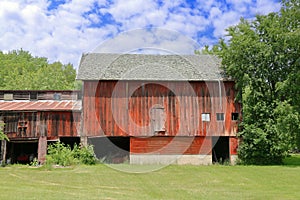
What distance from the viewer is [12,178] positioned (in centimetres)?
1756

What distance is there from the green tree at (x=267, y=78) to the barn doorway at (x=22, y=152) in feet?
56.0

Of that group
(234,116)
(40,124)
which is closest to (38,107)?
(40,124)

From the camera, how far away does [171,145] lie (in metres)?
25.4

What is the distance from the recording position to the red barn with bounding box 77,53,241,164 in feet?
81.7

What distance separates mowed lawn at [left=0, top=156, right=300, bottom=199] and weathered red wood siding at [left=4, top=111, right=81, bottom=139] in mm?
3662

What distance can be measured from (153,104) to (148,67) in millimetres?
3099

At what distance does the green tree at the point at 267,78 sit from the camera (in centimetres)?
2407

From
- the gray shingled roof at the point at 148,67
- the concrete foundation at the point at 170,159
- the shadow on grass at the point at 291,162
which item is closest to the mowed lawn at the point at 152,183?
the concrete foundation at the point at 170,159

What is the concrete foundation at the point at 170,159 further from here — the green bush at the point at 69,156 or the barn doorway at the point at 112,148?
the green bush at the point at 69,156

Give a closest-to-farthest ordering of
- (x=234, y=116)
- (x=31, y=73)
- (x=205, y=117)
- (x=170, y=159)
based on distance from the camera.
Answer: (x=170, y=159) → (x=205, y=117) → (x=234, y=116) → (x=31, y=73)

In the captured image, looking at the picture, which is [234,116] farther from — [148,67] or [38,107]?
[38,107]

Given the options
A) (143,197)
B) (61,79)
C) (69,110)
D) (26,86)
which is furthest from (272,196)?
(61,79)

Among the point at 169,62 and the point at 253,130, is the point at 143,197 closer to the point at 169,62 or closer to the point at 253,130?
the point at 253,130

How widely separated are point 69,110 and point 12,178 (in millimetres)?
7981
